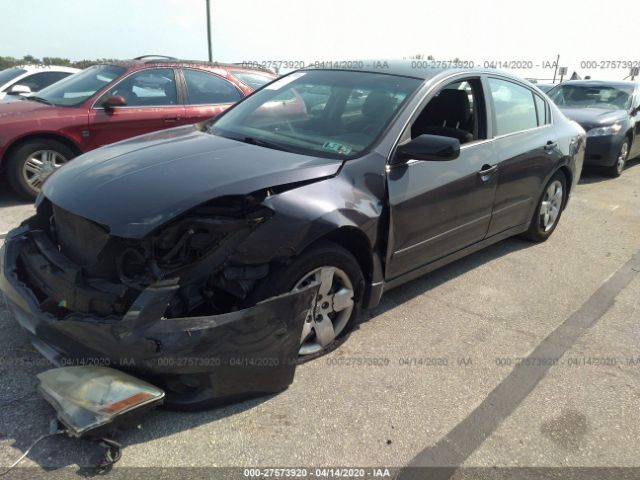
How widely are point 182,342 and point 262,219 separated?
69 cm

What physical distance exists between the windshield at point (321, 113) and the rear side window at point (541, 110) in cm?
179

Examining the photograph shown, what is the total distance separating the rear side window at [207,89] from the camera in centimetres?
630

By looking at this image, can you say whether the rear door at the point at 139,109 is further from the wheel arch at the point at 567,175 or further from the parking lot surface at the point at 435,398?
the wheel arch at the point at 567,175

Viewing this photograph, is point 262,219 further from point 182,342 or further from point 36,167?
point 36,167

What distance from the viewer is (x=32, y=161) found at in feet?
18.0

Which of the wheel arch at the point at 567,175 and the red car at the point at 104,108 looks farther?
the red car at the point at 104,108

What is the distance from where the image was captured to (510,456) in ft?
7.73

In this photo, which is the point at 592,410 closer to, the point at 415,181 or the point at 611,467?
the point at 611,467

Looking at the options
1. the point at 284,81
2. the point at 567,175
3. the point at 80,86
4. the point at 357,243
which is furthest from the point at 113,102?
the point at 567,175

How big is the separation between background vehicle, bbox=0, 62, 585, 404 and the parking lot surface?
0.21 m

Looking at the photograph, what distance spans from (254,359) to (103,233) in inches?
37.9

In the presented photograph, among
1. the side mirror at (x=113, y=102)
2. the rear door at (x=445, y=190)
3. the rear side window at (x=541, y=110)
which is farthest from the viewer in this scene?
the side mirror at (x=113, y=102)

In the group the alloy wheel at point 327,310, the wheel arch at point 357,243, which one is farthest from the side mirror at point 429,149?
the alloy wheel at point 327,310

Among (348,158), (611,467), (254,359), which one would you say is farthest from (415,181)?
(611,467)
